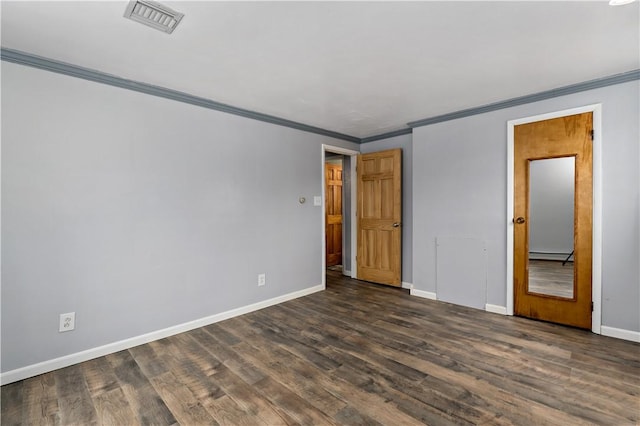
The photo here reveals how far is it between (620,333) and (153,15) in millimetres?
4541

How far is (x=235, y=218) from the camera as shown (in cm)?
344

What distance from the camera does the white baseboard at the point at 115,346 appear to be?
7.16 ft

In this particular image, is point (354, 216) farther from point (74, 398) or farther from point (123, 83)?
point (74, 398)

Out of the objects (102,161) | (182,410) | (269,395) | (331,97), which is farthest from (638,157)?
(102,161)

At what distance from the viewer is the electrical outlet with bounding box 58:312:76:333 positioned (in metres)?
2.35

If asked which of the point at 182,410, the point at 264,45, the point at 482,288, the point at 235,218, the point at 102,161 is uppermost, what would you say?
the point at 264,45

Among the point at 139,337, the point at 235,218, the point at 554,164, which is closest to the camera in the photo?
the point at 139,337

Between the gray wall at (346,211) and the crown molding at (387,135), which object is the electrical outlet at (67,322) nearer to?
the gray wall at (346,211)

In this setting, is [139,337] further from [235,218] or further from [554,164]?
[554,164]

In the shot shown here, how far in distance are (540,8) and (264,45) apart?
1768 millimetres

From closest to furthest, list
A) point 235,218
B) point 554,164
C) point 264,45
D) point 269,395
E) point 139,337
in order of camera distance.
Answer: point 269,395
point 264,45
point 139,337
point 554,164
point 235,218

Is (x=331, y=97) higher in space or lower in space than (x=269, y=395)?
higher

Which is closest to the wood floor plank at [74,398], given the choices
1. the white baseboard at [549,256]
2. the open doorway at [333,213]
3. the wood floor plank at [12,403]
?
the wood floor plank at [12,403]

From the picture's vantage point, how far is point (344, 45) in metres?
2.12
